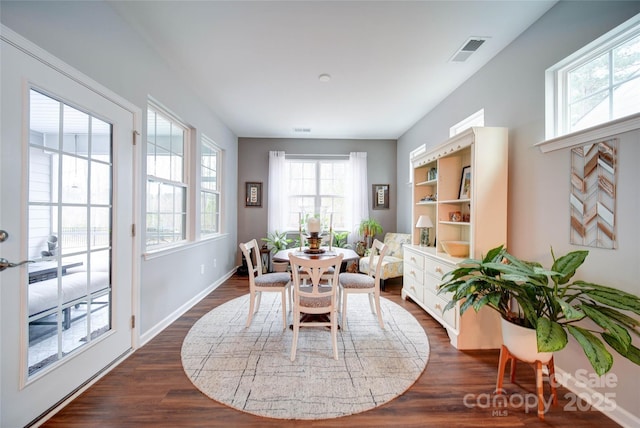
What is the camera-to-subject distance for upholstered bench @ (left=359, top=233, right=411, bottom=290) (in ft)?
12.6

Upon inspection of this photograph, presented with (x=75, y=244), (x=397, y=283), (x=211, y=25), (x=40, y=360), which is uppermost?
(x=211, y=25)

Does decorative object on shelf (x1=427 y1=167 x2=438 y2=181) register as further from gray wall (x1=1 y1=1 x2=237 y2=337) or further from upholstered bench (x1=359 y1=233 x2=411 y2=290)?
gray wall (x1=1 y1=1 x2=237 y2=337)

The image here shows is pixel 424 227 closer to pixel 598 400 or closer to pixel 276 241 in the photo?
pixel 598 400

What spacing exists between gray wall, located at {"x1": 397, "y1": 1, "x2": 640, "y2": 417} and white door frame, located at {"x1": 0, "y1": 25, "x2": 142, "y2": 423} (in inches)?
127

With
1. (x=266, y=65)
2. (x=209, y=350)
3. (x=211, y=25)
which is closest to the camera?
(x=211, y=25)

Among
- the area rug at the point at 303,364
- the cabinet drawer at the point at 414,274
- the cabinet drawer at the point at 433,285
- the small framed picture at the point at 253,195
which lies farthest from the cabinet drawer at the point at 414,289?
the small framed picture at the point at 253,195

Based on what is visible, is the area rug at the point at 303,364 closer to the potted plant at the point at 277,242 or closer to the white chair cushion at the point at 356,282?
the white chair cushion at the point at 356,282

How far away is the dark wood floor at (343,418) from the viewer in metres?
1.42

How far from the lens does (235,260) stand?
4879mm

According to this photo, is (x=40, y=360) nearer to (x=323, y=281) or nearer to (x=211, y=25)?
(x=211, y=25)

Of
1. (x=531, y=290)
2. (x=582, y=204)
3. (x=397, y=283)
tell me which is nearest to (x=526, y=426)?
(x=531, y=290)

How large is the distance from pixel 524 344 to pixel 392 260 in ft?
8.07

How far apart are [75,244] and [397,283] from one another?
13.4ft

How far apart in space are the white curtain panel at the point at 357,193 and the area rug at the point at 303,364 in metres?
2.31
